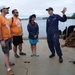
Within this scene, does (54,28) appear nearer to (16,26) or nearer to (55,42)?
→ (55,42)

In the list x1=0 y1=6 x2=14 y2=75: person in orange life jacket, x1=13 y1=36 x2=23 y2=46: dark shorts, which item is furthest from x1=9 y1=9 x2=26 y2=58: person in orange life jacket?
x1=0 y1=6 x2=14 y2=75: person in orange life jacket

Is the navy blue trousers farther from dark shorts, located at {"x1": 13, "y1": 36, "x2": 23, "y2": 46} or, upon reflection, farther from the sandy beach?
dark shorts, located at {"x1": 13, "y1": 36, "x2": 23, "y2": 46}

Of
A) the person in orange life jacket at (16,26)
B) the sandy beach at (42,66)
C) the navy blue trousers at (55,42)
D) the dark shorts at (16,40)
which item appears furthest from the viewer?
the dark shorts at (16,40)

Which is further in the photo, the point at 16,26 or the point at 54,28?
the point at 16,26

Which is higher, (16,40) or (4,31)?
(4,31)

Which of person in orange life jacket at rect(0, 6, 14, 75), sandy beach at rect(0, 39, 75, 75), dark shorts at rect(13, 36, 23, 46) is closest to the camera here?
person in orange life jacket at rect(0, 6, 14, 75)

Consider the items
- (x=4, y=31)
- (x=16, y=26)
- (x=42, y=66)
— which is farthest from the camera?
(x=16, y=26)

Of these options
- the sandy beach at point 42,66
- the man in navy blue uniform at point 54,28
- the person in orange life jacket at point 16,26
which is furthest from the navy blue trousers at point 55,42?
the person in orange life jacket at point 16,26

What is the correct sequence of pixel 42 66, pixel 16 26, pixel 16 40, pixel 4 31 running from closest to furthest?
1. pixel 4 31
2. pixel 42 66
3. pixel 16 26
4. pixel 16 40

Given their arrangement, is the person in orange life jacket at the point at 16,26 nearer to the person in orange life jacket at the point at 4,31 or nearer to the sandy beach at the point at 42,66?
the sandy beach at the point at 42,66

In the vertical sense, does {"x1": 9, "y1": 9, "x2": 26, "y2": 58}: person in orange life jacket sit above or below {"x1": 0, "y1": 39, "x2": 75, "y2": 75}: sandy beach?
above

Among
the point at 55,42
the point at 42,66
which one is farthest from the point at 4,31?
the point at 55,42

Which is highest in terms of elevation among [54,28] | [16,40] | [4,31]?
[4,31]

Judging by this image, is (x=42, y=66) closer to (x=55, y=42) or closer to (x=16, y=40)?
(x=55, y=42)
